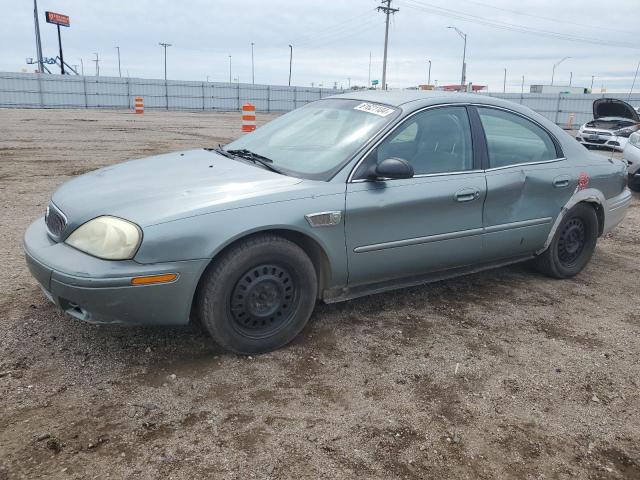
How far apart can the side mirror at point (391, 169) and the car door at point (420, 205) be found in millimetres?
54

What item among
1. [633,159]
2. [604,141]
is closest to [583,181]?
[633,159]

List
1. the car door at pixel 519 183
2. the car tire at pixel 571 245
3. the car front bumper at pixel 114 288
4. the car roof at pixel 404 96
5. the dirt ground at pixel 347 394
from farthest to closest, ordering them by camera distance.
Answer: the car tire at pixel 571 245 < the car door at pixel 519 183 < the car roof at pixel 404 96 < the car front bumper at pixel 114 288 < the dirt ground at pixel 347 394

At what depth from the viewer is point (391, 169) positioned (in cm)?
326

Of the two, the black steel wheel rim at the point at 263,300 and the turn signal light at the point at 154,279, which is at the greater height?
the turn signal light at the point at 154,279

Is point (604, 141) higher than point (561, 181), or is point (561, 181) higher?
point (561, 181)

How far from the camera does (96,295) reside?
8.74 ft

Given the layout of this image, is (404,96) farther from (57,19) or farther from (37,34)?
(57,19)

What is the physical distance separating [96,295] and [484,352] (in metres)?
2.26

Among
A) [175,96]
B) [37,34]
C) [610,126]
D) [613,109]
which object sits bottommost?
[610,126]

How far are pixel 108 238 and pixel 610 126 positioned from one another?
16429mm

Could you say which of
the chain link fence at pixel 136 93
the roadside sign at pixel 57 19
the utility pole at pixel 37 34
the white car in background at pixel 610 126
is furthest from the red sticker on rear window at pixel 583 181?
the roadside sign at pixel 57 19

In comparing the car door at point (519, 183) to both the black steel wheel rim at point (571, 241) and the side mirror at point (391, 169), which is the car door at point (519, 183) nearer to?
the black steel wheel rim at point (571, 241)

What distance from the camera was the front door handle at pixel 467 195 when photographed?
3707mm

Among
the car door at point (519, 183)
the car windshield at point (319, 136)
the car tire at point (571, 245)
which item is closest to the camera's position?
the car windshield at point (319, 136)
